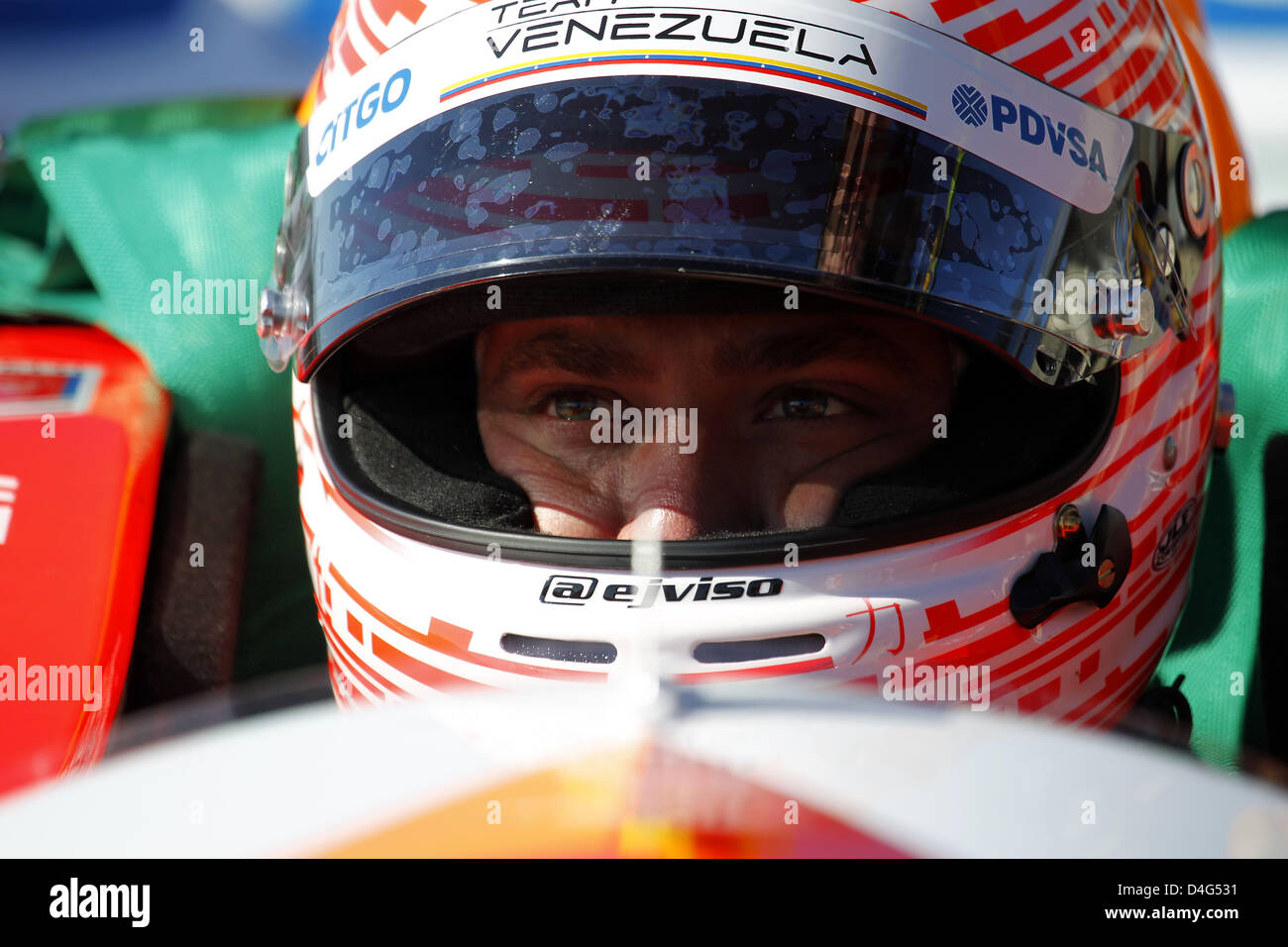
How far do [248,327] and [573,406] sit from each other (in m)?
0.73

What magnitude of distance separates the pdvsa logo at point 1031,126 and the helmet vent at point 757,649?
1.42 ft

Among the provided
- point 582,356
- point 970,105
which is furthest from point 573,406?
point 970,105

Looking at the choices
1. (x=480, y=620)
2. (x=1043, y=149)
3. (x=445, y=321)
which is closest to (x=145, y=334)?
(x=445, y=321)

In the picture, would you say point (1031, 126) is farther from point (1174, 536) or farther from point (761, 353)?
point (1174, 536)

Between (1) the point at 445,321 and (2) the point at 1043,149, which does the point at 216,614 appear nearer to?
(1) the point at 445,321

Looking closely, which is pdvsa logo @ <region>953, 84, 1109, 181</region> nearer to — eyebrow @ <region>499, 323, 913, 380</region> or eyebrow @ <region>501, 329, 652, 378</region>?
eyebrow @ <region>499, 323, 913, 380</region>

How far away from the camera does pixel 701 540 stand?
100 cm

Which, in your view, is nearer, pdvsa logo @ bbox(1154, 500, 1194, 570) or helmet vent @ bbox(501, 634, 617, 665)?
helmet vent @ bbox(501, 634, 617, 665)

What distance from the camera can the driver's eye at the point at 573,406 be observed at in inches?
47.0

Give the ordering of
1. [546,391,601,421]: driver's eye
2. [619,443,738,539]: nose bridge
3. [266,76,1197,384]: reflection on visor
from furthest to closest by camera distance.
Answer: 1. [546,391,601,421]: driver's eye
2. [619,443,738,539]: nose bridge
3. [266,76,1197,384]: reflection on visor

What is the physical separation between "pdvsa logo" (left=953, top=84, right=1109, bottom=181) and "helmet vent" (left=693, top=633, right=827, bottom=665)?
434 millimetres

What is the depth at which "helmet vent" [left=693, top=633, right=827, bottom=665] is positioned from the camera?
985mm

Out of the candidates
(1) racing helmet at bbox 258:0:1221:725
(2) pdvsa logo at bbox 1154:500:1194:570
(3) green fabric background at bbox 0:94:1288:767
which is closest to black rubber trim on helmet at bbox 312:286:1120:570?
(1) racing helmet at bbox 258:0:1221:725

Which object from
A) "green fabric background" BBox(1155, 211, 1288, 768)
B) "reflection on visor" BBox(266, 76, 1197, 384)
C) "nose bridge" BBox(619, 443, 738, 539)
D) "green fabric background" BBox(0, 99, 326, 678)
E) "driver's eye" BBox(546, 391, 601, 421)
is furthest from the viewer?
"green fabric background" BBox(0, 99, 326, 678)
